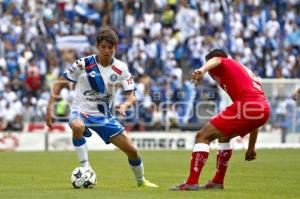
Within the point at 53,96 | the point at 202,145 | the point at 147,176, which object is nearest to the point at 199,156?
the point at 202,145

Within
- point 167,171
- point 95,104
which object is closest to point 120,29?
point 167,171

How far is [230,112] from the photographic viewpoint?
13289 millimetres

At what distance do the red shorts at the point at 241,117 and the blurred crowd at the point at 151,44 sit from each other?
2018 cm

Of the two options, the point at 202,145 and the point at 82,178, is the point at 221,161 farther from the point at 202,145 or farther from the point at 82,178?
the point at 82,178

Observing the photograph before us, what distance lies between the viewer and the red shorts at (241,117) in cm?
1320

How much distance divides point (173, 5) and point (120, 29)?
2.68 metres

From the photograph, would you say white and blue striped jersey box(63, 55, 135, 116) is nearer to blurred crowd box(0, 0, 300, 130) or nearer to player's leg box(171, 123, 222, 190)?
player's leg box(171, 123, 222, 190)

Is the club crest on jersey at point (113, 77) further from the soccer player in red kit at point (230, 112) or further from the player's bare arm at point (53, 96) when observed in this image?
the soccer player in red kit at point (230, 112)

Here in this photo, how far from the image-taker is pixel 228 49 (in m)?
38.3

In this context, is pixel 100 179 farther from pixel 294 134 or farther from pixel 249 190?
pixel 294 134

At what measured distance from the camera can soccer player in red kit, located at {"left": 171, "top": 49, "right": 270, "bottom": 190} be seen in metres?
13.2

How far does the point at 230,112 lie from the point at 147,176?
5131mm

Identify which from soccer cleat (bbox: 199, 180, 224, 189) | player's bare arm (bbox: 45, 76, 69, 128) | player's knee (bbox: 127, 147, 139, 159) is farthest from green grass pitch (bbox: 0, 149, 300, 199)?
player's bare arm (bbox: 45, 76, 69, 128)

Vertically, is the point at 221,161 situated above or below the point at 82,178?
above
